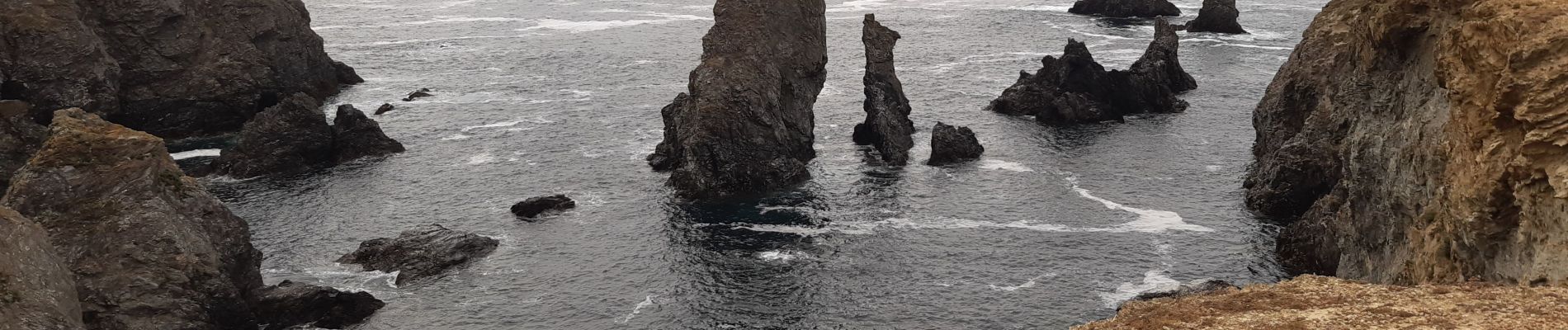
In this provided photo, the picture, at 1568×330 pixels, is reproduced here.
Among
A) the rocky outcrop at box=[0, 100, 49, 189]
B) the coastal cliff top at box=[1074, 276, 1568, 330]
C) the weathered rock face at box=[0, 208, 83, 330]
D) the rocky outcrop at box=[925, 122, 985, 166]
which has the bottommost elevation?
the rocky outcrop at box=[925, 122, 985, 166]

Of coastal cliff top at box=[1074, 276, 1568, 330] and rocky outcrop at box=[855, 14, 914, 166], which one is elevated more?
coastal cliff top at box=[1074, 276, 1568, 330]

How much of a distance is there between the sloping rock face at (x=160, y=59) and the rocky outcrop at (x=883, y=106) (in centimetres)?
5670

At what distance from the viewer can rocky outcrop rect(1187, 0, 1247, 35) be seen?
156375 mm

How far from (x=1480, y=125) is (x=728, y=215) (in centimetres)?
5032

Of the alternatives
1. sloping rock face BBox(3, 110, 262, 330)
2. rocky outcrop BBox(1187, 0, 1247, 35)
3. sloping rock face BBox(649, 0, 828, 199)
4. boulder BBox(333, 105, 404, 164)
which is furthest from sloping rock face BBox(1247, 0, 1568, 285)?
rocky outcrop BBox(1187, 0, 1247, 35)

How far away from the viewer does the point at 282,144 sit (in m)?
96.8

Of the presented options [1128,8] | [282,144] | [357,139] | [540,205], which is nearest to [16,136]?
[282,144]

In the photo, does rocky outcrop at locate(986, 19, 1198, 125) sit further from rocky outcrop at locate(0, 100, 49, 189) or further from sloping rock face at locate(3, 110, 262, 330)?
rocky outcrop at locate(0, 100, 49, 189)

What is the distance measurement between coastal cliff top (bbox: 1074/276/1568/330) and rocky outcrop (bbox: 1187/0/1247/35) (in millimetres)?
128351

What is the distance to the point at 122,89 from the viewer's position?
107 metres

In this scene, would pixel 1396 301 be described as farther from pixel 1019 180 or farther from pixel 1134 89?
pixel 1134 89

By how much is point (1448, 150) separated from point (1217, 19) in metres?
120

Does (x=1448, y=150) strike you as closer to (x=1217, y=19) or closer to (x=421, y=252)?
(x=421, y=252)

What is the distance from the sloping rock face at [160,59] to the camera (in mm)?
97188
